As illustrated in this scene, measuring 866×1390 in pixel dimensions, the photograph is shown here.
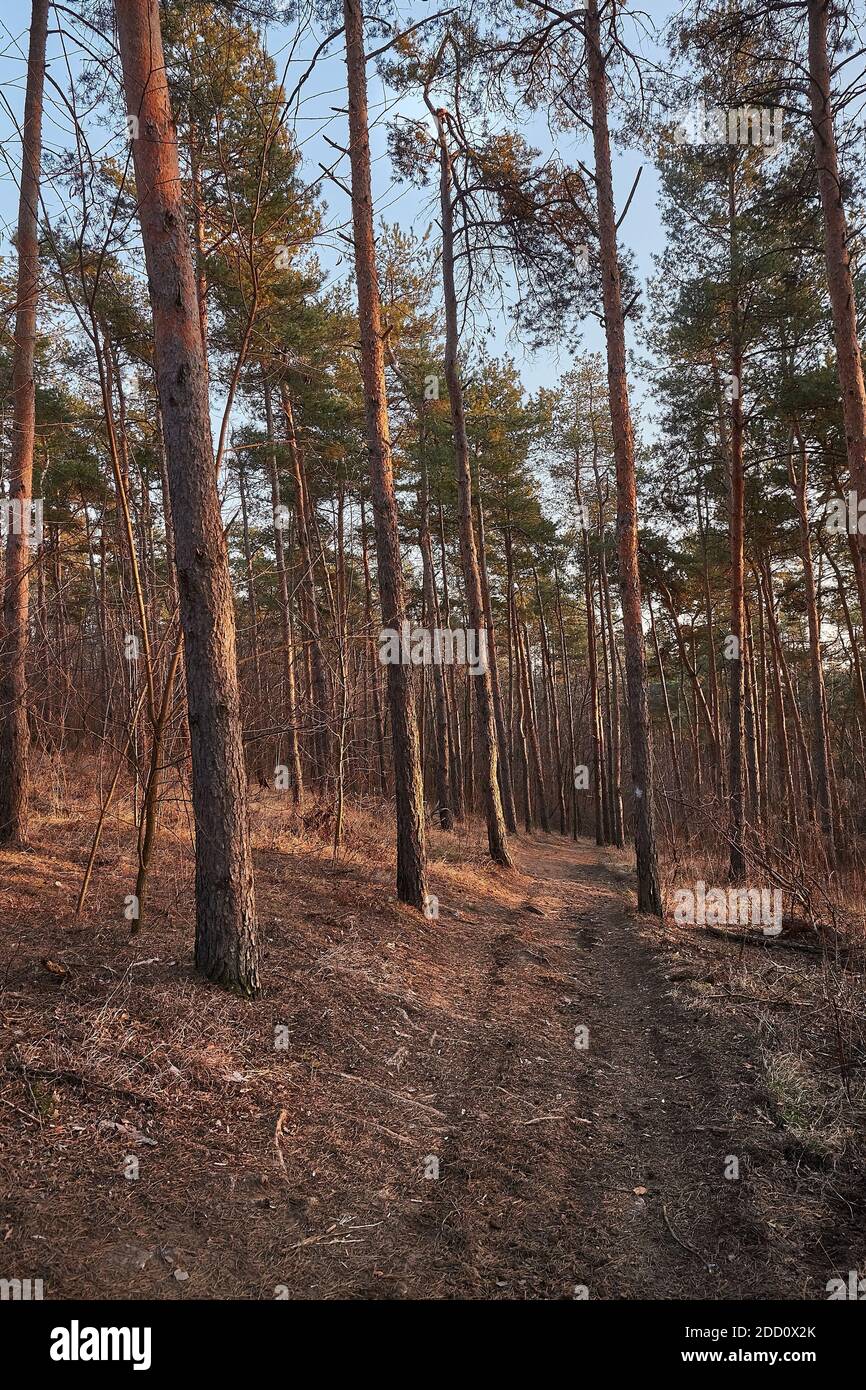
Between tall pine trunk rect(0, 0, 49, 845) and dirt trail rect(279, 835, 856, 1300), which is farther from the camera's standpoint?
tall pine trunk rect(0, 0, 49, 845)

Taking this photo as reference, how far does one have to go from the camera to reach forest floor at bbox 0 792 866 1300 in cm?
294

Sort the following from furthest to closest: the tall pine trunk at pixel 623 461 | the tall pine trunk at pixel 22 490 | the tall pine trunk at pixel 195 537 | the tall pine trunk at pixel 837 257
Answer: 1. the tall pine trunk at pixel 623 461
2. the tall pine trunk at pixel 837 257
3. the tall pine trunk at pixel 22 490
4. the tall pine trunk at pixel 195 537

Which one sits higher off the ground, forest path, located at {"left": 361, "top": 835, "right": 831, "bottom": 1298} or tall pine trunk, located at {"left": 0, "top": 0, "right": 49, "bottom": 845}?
tall pine trunk, located at {"left": 0, "top": 0, "right": 49, "bottom": 845}

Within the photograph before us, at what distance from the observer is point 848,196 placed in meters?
8.30

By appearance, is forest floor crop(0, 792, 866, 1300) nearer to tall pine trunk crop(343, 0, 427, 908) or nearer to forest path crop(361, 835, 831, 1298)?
forest path crop(361, 835, 831, 1298)

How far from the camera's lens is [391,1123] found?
4.18m

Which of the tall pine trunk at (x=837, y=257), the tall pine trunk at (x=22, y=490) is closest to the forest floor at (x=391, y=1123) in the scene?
the tall pine trunk at (x=22, y=490)

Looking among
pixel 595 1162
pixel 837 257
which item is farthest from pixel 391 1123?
pixel 837 257

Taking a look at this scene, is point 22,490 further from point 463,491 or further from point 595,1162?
point 595,1162

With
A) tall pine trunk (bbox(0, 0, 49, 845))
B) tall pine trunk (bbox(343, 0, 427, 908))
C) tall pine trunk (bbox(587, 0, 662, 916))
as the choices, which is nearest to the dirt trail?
tall pine trunk (bbox(343, 0, 427, 908))

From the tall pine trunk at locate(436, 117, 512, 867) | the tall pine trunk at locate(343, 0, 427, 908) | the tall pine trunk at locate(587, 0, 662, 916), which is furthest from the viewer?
the tall pine trunk at locate(436, 117, 512, 867)

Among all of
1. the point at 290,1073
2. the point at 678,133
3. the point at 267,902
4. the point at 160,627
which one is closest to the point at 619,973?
the point at 267,902

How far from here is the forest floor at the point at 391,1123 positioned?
2.94m

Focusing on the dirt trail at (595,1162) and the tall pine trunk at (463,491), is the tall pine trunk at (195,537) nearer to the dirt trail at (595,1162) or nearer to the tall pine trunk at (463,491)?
the dirt trail at (595,1162)
